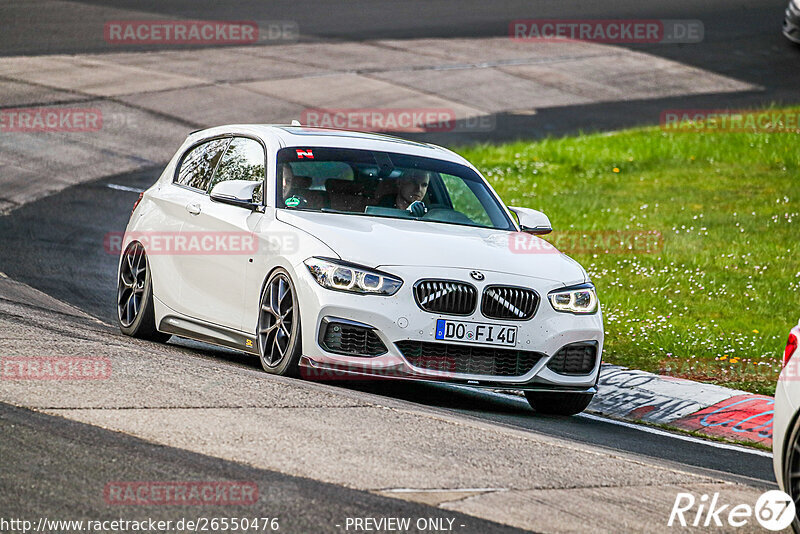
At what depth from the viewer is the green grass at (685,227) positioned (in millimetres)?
12047

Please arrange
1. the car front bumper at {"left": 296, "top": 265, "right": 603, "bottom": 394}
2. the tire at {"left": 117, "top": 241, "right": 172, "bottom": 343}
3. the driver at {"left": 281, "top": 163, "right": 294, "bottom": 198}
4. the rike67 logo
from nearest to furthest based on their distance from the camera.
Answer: the rike67 logo → the car front bumper at {"left": 296, "top": 265, "right": 603, "bottom": 394} → the driver at {"left": 281, "top": 163, "right": 294, "bottom": 198} → the tire at {"left": 117, "top": 241, "right": 172, "bottom": 343}

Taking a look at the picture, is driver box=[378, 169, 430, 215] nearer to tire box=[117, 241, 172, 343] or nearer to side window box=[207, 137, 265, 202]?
side window box=[207, 137, 265, 202]

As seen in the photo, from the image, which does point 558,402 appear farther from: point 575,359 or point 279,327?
point 279,327

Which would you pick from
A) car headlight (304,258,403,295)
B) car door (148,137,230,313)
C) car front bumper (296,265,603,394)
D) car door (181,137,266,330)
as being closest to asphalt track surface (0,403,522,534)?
car front bumper (296,265,603,394)

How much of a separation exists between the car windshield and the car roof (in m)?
0.09

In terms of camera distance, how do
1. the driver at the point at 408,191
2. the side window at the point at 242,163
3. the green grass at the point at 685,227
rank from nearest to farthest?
the driver at the point at 408,191 < the side window at the point at 242,163 < the green grass at the point at 685,227

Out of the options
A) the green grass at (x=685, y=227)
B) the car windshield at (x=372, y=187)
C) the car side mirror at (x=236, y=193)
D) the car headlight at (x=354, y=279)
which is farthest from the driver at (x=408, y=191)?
the green grass at (x=685, y=227)

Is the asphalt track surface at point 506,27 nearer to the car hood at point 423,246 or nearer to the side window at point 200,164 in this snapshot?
the side window at point 200,164

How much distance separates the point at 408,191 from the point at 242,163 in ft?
4.34

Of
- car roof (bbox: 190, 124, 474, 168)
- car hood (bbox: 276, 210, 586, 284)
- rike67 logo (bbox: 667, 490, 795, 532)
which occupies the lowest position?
rike67 logo (bbox: 667, 490, 795, 532)

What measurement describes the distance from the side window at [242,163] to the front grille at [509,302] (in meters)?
2.10

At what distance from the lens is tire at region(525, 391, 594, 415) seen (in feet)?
31.0

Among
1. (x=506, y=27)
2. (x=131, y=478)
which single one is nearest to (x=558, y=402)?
(x=131, y=478)

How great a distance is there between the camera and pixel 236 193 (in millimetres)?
9602
